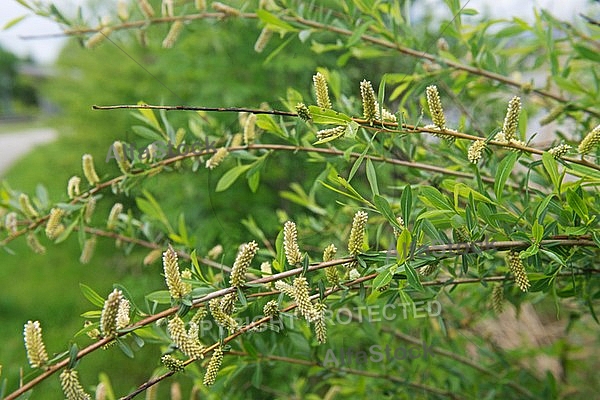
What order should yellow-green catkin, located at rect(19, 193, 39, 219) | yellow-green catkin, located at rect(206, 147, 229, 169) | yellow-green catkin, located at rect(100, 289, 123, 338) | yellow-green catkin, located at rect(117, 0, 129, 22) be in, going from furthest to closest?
yellow-green catkin, located at rect(117, 0, 129, 22) → yellow-green catkin, located at rect(19, 193, 39, 219) → yellow-green catkin, located at rect(206, 147, 229, 169) → yellow-green catkin, located at rect(100, 289, 123, 338)

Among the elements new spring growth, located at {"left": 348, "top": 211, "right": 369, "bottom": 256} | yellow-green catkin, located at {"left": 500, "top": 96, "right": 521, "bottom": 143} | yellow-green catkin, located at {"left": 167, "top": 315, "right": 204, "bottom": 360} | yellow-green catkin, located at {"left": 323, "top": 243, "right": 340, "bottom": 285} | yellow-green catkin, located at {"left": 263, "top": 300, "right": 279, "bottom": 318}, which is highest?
yellow-green catkin, located at {"left": 500, "top": 96, "right": 521, "bottom": 143}

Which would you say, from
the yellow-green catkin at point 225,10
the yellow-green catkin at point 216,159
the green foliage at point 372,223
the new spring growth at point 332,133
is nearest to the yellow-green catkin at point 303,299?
the green foliage at point 372,223

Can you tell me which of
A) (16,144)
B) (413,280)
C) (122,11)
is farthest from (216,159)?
(16,144)

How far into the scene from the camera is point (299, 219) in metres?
0.92

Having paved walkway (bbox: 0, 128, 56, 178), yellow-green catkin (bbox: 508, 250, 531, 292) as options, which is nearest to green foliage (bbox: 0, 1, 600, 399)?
yellow-green catkin (bbox: 508, 250, 531, 292)

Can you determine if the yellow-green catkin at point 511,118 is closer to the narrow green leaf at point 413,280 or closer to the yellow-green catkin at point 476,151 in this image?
the yellow-green catkin at point 476,151

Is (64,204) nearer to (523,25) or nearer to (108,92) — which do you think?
(523,25)

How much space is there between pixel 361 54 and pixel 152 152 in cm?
39

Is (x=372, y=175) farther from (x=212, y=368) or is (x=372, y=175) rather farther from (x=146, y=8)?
(x=146, y=8)

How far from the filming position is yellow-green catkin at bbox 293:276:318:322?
1.29ft

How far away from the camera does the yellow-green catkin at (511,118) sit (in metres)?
0.42

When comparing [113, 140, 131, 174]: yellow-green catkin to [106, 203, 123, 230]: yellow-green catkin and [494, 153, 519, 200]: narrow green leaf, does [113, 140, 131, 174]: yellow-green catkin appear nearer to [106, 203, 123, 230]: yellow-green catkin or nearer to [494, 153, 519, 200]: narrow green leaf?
[106, 203, 123, 230]: yellow-green catkin

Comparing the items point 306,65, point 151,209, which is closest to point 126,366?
point 306,65

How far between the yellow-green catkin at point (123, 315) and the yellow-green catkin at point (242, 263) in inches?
3.1
